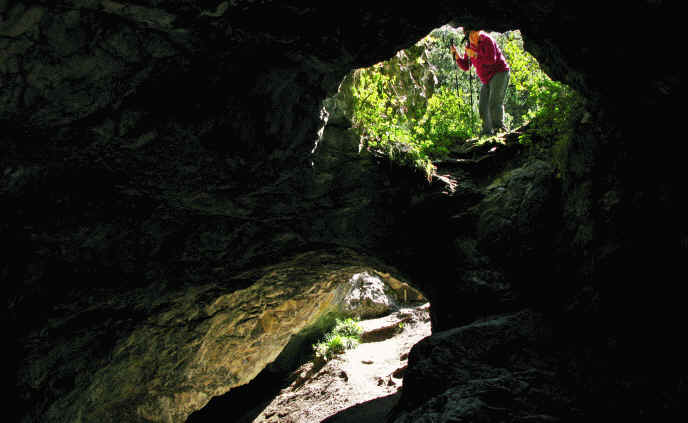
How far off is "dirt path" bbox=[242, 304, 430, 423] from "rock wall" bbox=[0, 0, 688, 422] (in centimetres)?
348

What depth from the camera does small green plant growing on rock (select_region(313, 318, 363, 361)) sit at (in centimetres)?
1132

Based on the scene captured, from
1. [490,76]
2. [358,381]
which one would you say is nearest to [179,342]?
[358,381]

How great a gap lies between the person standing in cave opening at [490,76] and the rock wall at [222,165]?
92.7 inches

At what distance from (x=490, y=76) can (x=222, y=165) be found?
Result: 5373mm

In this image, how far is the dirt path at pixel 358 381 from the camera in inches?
308

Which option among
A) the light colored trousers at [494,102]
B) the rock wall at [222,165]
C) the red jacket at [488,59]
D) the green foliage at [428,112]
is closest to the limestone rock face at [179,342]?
the rock wall at [222,165]

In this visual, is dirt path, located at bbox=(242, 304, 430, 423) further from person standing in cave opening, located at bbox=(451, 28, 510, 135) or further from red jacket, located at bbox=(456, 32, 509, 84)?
red jacket, located at bbox=(456, 32, 509, 84)

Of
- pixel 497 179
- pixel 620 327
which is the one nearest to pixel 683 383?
pixel 620 327

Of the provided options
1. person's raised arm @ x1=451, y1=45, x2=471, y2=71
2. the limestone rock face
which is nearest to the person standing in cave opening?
person's raised arm @ x1=451, y1=45, x2=471, y2=71

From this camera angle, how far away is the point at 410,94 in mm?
7309

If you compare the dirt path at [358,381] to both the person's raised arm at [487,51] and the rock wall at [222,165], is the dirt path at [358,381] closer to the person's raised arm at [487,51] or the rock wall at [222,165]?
the rock wall at [222,165]

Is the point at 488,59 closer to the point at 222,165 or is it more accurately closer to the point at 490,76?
the point at 490,76

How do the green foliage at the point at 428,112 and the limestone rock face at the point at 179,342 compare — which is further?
the limestone rock face at the point at 179,342

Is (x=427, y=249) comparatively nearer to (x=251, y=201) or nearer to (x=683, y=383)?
(x=251, y=201)
